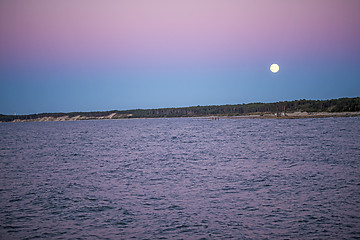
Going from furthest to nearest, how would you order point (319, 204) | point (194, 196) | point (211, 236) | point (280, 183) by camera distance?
point (280, 183)
point (194, 196)
point (319, 204)
point (211, 236)

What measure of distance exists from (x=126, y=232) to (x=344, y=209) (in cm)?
1007

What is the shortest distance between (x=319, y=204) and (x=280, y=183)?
5136 millimetres

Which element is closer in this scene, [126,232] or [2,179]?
[126,232]

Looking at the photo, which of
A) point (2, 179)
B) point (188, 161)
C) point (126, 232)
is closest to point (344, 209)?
point (126, 232)

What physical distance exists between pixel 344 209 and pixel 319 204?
123 centimetres

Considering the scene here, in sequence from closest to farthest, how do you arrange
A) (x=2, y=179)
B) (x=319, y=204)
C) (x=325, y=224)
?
1. (x=325, y=224)
2. (x=319, y=204)
3. (x=2, y=179)

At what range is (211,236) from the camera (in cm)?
1227

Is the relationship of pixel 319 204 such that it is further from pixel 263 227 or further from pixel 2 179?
pixel 2 179

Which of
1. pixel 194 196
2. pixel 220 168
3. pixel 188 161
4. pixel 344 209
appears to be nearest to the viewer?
pixel 344 209

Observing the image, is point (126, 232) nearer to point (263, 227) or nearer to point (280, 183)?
point (263, 227)

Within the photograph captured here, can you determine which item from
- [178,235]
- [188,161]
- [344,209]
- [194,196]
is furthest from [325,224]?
[188,161]

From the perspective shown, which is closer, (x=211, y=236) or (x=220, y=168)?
(x=211, y=236)

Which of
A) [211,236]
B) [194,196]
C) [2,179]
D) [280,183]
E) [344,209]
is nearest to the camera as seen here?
[211,236]

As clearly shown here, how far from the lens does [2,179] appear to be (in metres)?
25.9
